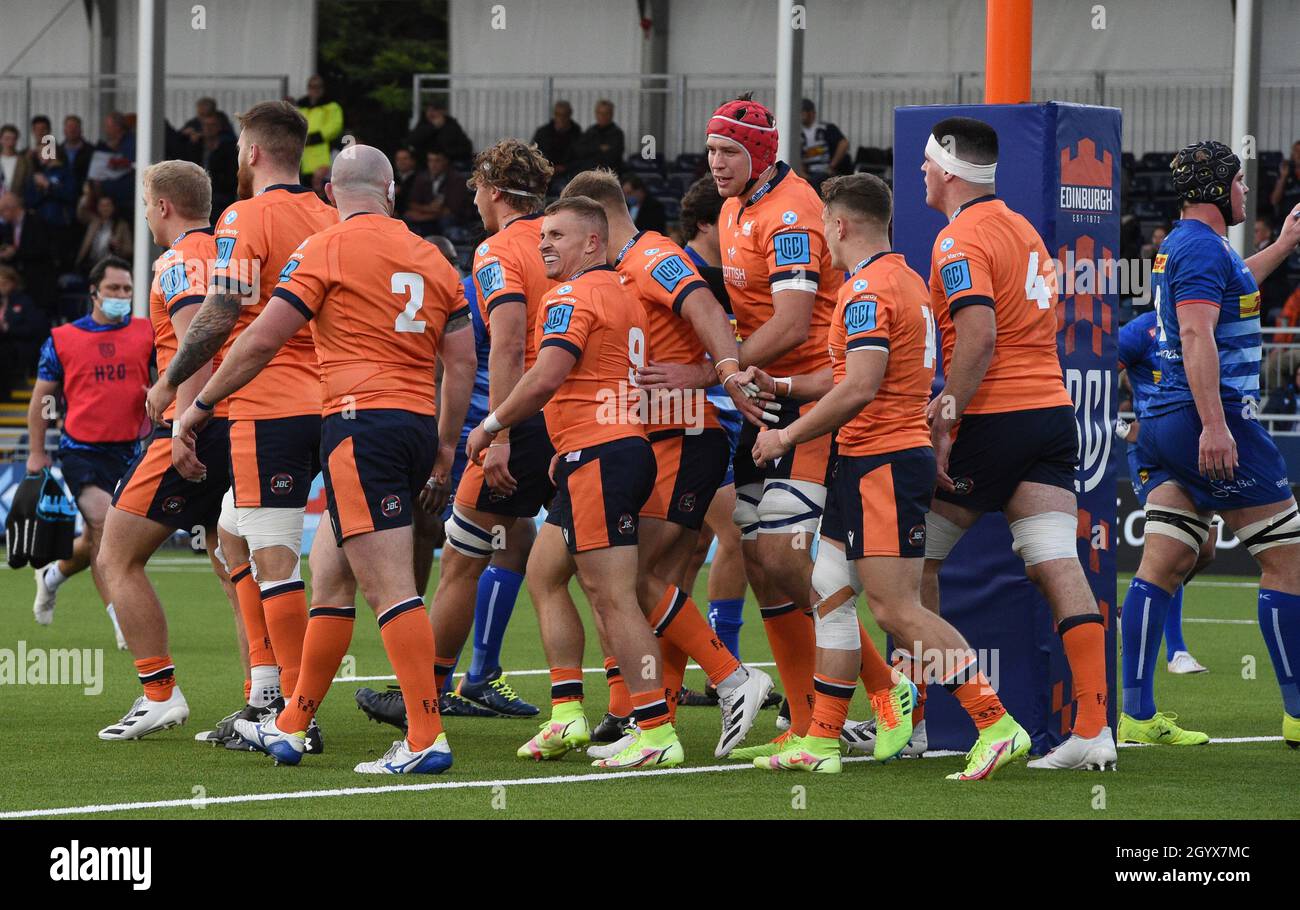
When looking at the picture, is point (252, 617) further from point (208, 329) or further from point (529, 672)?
point (529, 672)

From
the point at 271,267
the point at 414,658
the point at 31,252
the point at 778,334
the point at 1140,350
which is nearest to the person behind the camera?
the point at 414,658

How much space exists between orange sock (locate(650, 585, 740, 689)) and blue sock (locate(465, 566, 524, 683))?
1771mm

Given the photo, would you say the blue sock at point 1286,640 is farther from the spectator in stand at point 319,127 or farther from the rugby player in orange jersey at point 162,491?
the spectator in stand at point 319,127

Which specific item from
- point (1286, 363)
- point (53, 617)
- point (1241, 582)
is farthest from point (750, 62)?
point (53, 617)

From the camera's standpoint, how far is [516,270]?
811cm

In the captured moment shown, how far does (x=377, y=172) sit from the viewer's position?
285 inches

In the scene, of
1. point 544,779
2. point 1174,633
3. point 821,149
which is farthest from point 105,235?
point 544,779

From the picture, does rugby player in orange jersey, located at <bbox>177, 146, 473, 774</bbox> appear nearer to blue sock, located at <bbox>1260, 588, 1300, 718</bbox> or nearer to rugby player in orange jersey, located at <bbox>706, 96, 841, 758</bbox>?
rugby player in orange jersey, located at <bbox>706, 96, 841, 758</bbox>

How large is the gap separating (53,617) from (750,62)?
1695 cm

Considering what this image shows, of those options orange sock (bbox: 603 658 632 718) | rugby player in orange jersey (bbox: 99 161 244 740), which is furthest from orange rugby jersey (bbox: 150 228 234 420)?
orange sock (bbox: 603 658 632 718)

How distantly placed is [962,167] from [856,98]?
19566mm

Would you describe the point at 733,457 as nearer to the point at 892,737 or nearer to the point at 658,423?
the point at 658,423

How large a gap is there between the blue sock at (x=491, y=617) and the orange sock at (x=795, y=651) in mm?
1800

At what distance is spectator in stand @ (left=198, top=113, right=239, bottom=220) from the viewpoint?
74.4ft
